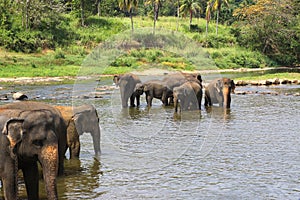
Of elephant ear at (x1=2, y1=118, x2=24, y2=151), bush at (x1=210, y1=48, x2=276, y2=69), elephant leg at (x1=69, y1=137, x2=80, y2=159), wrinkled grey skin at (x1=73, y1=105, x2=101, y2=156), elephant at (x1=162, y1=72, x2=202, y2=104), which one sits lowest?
bush at (x1=210, y1=48, x2=276, y2=69)

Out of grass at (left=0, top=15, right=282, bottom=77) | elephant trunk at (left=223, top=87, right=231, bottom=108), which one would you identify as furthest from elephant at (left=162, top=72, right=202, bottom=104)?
grass at (left=0, top=15, right=282, bottom=77)

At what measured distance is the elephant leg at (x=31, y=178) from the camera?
8.55 metres

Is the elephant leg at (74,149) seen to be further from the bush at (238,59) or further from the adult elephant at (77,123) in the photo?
the bush at (238,59)

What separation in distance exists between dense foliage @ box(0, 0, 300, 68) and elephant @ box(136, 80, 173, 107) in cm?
2843

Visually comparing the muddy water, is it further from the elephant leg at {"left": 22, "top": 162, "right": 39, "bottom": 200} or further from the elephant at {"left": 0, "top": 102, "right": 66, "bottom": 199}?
the elephant at {"left": 0, "top": 102, "right": 66, "bottom": 199}

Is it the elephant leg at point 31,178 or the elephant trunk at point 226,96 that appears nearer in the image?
the elephant leg at point 31,178

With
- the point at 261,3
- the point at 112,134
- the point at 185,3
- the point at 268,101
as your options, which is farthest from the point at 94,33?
the point at 112,134

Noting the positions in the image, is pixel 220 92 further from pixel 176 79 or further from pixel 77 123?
pixel 77 123

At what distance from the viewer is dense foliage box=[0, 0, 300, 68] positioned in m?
53.5

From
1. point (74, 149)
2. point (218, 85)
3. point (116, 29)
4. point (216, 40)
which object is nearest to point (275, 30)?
point (216, 40)

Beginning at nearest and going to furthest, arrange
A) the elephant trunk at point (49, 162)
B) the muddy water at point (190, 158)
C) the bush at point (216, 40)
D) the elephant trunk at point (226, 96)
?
the elephant trunk at point (49, 162) → the muddy water at point (190, 158) → the elephant trunk at point (226, 96) → the bush at point (216, 40)

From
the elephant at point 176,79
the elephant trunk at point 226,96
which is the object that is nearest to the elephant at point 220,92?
the elephant trunk at point 226,96

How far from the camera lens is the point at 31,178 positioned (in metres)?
8.72

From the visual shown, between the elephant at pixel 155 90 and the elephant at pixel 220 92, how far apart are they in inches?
63.4
